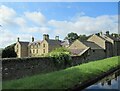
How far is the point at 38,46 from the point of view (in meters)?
63.3

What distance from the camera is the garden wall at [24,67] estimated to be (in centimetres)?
1786

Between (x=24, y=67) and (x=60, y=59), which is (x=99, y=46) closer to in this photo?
(x=60, y=59)

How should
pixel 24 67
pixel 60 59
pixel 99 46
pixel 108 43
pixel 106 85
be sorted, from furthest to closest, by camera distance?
pixel 108 43, pixel 99 46, pixel 60 59, pixel 24 67, pixel 106 85

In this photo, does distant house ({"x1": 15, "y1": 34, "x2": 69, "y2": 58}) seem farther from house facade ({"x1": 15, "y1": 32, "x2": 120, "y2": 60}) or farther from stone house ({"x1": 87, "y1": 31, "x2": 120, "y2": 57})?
stone house ({"x1": 87, "y1": 31, "x2": 120, "y2": 57})

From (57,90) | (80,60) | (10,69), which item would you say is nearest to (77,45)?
(80,60)

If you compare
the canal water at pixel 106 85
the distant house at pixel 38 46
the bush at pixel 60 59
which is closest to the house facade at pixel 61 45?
the distant house at pixel 38 46

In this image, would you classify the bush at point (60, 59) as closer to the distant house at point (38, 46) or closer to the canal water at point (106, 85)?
the canal water at point (106, 85)

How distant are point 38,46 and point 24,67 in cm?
4333

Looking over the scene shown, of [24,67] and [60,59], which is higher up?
[60,59]

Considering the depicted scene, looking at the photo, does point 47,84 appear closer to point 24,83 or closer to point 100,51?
point 24,83

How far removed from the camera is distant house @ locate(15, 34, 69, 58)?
59.8 meters

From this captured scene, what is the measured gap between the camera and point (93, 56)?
156 ft

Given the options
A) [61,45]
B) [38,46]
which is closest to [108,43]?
[61,45]

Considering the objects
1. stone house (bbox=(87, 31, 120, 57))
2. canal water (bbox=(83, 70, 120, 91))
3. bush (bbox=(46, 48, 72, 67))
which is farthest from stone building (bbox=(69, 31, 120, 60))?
canal water (bbox=(83, 70, 120, 91))
